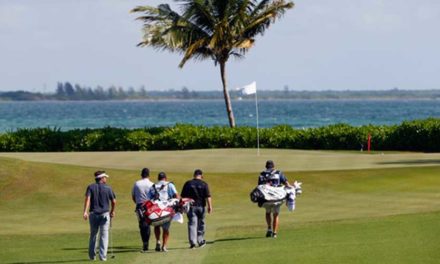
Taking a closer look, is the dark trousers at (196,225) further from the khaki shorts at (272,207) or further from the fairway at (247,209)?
the khaki shorts at (272,207)

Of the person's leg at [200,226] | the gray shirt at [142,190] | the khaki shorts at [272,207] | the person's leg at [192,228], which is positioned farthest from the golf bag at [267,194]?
the gray shirt at [142,190]

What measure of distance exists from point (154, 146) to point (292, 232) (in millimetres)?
25122

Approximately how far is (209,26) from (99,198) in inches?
1459

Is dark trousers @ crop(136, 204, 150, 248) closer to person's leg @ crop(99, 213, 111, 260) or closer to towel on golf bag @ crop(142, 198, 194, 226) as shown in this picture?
towel on golf bag @ crop(142, 198, 194, 226)

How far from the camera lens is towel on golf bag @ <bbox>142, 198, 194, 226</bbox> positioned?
26.0 meters

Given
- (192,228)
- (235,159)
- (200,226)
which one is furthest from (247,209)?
(235,159)

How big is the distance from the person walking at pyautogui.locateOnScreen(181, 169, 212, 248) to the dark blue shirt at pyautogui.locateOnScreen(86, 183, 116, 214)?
9.04 feet

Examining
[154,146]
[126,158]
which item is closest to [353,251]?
[126,158]

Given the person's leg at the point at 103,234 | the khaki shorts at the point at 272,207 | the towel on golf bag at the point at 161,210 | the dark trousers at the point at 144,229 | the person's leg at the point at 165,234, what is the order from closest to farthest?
1. the person's leg at the point at 103,234
2. the towel on golf bag at the point at 161,210
3. the person's leg at the point at 165,234
4. the dark trousers at the point at 144,229
5. the khaki shorts at the point at 272,207

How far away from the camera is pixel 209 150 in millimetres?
50125

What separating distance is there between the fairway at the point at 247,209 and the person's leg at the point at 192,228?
15.8 inches

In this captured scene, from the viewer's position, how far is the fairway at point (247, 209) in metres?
25.2

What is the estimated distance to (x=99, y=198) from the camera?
81.7 feet

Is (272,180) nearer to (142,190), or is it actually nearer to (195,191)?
(195,191)
